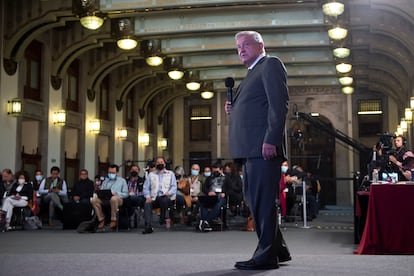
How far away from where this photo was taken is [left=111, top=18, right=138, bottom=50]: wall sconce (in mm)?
15484

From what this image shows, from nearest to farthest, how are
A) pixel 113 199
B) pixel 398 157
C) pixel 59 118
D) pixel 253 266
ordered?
pixel 253 266
pixel 398 157
pixel 113 199
pixel 59 118

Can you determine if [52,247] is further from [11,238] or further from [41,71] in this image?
[41,71]

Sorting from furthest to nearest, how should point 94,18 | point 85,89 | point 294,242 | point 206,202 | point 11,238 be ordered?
point 85,89 → point 94,18 → point 206,202 → point 11,238 → point 294,242

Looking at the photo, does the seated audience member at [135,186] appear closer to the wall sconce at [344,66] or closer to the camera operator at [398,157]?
the camera operator at [398,157]

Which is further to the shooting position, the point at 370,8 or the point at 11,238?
the point at 370,8

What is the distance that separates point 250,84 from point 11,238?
7243mm

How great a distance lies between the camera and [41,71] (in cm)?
1658

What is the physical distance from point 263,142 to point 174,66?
16076mm

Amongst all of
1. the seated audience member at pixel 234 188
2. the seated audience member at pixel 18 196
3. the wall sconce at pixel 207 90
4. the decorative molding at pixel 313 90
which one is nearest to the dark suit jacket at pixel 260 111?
the seated audience member at pixel 234 188

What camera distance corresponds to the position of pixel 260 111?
3.71m

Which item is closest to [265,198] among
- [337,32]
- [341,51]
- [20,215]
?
[20,215]

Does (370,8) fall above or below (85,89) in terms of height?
above

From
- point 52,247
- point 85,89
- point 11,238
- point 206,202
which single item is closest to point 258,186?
point 52,247

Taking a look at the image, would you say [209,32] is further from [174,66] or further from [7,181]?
[7,181]
